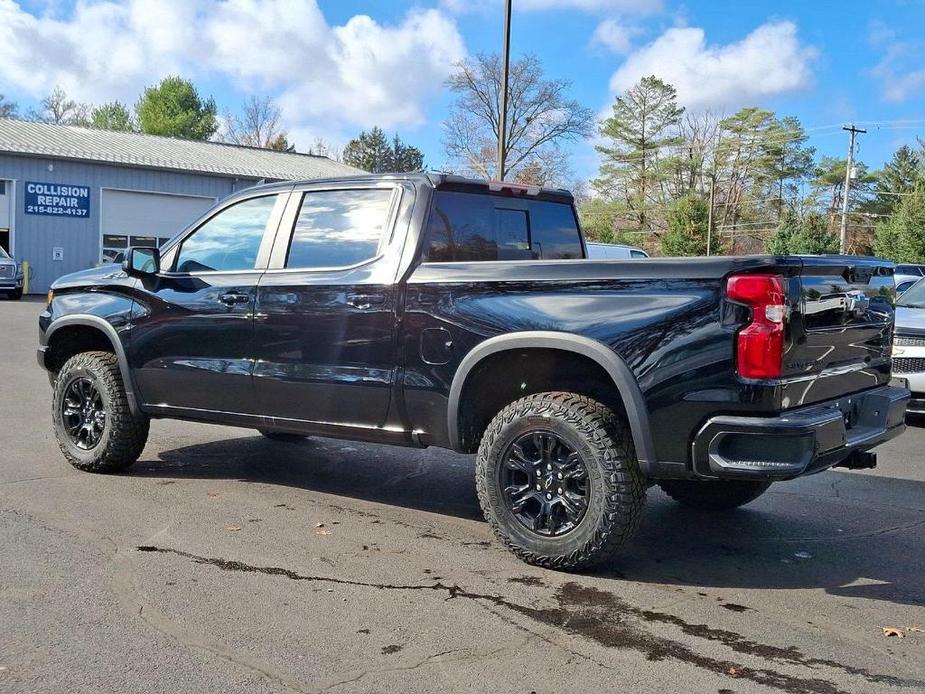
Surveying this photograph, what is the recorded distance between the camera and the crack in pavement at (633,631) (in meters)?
3.33

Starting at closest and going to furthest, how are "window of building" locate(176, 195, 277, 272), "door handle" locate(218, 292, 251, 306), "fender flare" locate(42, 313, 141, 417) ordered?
"door handle" locate(218, 292, 251, 306) < "window of building" locate(176, 195, 277, 272) < "fender flare" locate(42, 313, 141, 417)

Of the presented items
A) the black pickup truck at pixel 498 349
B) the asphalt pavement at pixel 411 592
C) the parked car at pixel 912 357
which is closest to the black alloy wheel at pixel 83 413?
the black pickup truck at pixel 498 349

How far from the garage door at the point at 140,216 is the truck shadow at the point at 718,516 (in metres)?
27.6

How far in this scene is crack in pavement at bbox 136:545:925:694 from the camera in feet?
10.9

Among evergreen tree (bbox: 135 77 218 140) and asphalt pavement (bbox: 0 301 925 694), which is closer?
asphalt pavement (bbox: 0 301 925 694)

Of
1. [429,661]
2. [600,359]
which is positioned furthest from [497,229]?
[429,661]

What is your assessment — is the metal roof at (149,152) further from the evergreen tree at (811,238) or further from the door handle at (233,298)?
the door handle at (233,298)

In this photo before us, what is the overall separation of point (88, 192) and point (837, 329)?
3274 centimetres

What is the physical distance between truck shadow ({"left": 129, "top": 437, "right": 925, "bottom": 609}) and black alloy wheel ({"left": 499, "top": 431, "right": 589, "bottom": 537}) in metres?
0.34

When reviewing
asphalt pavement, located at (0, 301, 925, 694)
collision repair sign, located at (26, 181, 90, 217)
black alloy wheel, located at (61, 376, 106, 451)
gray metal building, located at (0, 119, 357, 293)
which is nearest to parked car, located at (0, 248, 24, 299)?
gray metal building, located at (0, 119, 357, 293)

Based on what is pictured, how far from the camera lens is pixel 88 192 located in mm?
32969

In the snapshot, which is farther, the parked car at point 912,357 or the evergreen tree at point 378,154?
the evergreen tree at point 378,154

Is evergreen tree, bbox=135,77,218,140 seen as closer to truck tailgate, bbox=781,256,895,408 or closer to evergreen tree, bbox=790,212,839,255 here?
evergreen tree, bbox=790,212,839,255

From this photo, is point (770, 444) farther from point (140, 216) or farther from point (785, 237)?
point (785, 237)
